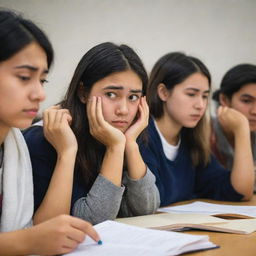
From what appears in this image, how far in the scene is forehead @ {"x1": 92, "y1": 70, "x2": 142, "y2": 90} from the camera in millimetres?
1244

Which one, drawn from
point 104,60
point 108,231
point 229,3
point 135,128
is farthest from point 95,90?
point 229,3

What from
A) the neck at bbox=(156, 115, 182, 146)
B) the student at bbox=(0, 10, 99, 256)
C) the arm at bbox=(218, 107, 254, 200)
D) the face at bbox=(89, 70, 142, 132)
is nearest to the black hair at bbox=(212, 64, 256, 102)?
the arm at bbox=(218, 107, 254, 200)

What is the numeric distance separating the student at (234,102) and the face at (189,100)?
1.10 feet

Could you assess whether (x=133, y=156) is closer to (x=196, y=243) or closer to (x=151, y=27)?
(x=196, y=243)

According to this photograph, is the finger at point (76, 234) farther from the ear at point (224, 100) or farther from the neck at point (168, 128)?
the ear at point (224, 100)

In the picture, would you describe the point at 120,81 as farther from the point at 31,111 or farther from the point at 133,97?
the point at 31,111

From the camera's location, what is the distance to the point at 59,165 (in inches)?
44.4

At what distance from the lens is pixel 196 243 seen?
83cm

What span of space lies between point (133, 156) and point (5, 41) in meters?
0.56

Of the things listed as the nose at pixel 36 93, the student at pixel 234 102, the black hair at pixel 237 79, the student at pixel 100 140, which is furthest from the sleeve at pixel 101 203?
the black hair at pixel 237 79

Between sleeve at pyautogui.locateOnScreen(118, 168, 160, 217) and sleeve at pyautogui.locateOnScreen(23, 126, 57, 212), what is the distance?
0.82 ft

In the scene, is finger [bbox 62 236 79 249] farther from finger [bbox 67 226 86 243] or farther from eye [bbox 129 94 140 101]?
eye [bbox 129 94 140 101]

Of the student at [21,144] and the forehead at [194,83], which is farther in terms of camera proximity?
the forehead at [194,83]

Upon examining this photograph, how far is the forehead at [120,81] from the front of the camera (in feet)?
4.08
